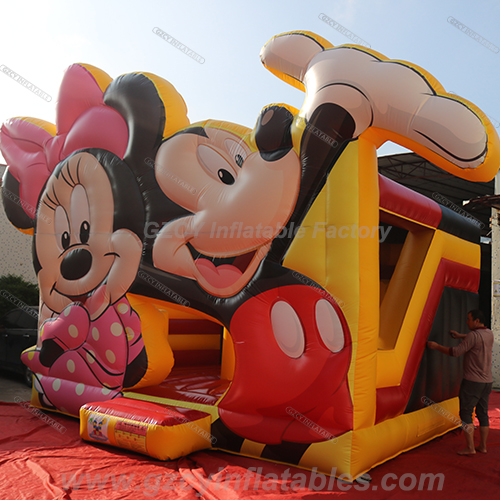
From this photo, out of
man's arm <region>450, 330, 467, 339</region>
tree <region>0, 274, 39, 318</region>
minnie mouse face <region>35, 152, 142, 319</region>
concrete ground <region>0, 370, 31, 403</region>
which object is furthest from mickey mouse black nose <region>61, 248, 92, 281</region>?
tree <region>0, 274, 39, 318</region>

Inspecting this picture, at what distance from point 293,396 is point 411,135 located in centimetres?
189

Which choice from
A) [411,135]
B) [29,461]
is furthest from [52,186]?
[411,135]

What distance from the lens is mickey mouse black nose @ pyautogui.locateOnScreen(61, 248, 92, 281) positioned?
461 cm

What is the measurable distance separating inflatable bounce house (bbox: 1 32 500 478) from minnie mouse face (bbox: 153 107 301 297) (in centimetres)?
1

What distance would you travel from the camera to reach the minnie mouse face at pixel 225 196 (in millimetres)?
3484

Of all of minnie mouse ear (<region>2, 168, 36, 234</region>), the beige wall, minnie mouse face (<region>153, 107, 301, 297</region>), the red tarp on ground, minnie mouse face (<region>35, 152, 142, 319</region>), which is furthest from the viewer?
the beige wall

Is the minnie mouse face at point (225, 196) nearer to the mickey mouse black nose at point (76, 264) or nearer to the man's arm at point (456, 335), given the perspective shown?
the mickey mouse black nose at point (76, 264)

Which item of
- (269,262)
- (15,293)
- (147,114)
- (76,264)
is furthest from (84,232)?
(15,293)

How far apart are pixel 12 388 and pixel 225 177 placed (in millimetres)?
4732

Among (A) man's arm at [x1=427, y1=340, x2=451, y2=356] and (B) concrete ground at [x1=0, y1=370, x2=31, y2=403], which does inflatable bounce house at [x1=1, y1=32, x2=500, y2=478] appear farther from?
(B) concrete ground at [x1=0, y1=370, x2=31, y2=403]

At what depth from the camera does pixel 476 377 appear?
398 cm

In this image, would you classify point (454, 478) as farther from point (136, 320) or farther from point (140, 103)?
point (140, 103)

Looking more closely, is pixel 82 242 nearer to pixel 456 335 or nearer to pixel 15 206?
pixel 15 206

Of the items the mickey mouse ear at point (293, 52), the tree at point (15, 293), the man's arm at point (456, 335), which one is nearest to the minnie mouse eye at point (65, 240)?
the mickey mouse ear at point (293, 52)
